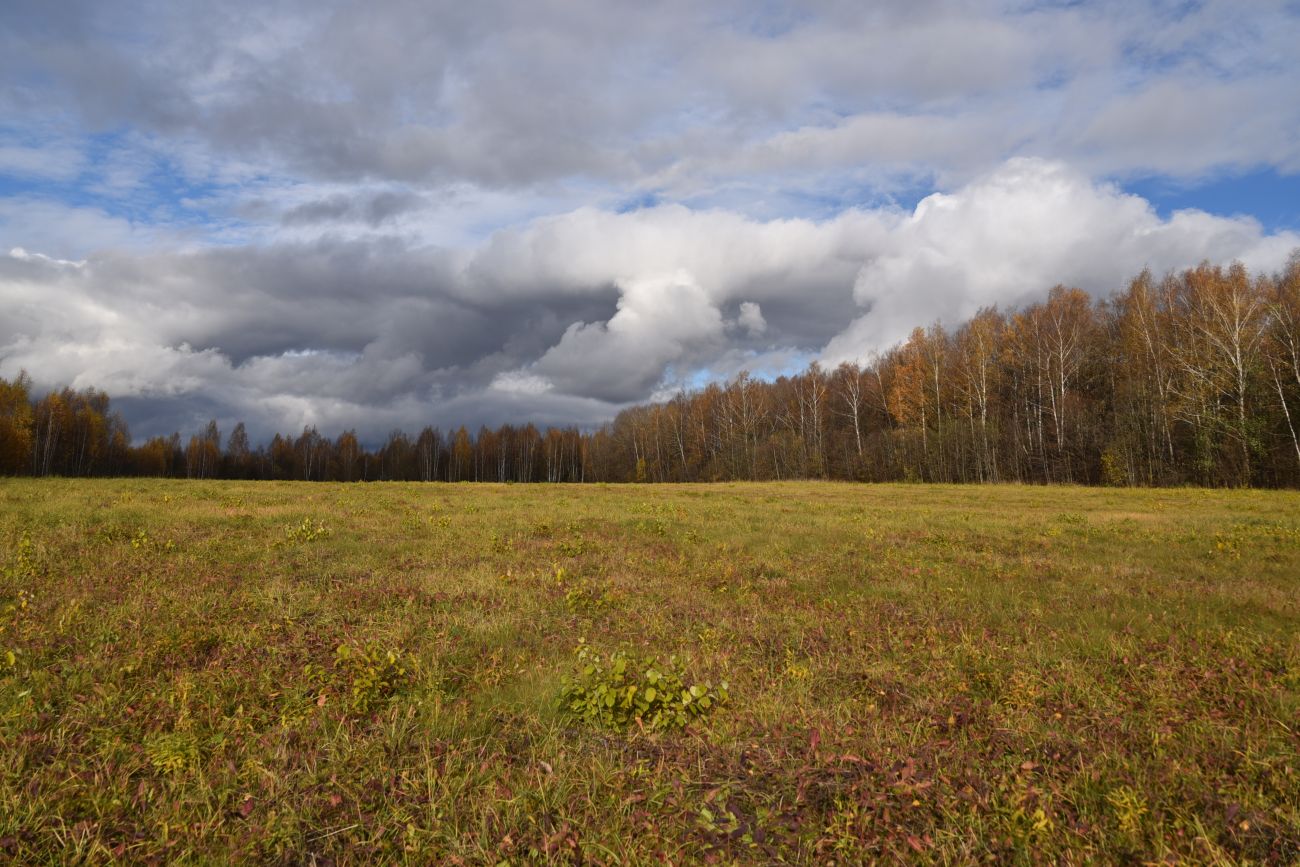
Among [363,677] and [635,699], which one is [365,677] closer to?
[363,677]

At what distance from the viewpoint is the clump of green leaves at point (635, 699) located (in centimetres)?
645

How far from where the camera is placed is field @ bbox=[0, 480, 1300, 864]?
4676 millimetres

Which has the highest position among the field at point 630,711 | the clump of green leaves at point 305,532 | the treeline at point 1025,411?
the treeline at point 1025,411

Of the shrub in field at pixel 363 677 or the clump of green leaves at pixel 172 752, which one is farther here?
the shrub in field at pixel 363 677

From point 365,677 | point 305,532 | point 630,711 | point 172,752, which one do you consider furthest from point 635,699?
point 305,532

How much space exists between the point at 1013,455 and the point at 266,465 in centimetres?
14482

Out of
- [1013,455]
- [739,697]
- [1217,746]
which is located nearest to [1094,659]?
[1217,746]

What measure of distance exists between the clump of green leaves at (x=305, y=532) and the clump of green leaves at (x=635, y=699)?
11.9 m

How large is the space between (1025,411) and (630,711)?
72477mm

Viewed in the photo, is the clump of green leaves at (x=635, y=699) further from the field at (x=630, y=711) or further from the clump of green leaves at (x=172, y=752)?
the clump of green leaves at (x=172, y=752)

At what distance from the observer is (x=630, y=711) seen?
21.8 feet

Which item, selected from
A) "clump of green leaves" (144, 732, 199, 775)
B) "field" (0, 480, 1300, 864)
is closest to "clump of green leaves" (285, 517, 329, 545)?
"field" (0, 480, 1300, 864)

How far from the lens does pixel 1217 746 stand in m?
5.93

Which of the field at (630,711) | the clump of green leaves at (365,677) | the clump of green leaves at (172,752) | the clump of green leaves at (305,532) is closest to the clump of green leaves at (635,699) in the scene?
the field at (630,711)
